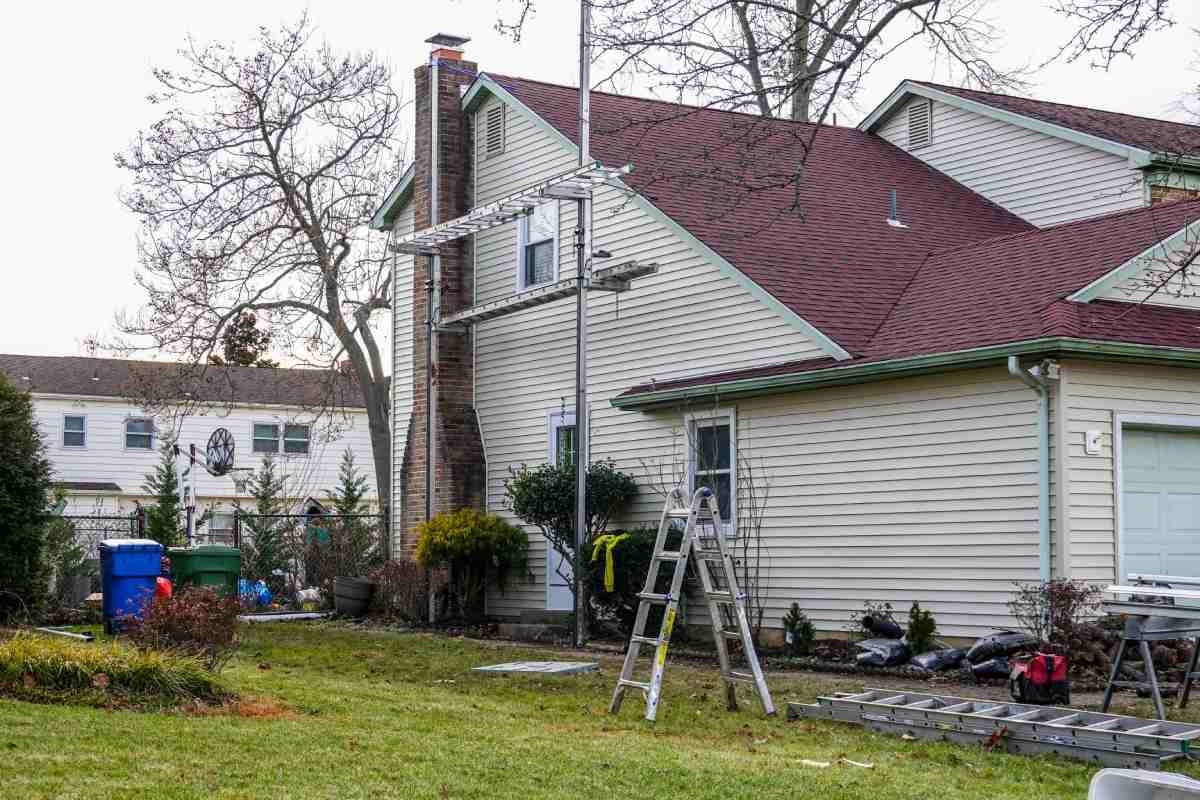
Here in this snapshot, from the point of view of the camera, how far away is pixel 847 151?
22.7 metres

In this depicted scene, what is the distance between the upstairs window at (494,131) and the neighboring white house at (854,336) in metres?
0.04

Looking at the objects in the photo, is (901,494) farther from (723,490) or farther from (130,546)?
(130,546)

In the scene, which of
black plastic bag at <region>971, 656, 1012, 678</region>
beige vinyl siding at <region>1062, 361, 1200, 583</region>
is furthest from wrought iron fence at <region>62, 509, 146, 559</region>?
beige vinyl siding at <region>1062, 361, 1200, 583</region>

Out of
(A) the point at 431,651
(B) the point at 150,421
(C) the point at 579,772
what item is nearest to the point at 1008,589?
(A) the point at 431,651

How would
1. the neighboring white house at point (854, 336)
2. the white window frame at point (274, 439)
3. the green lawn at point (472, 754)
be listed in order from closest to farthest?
1. the green lawn at point (472, 754)
2. the neighboring white house at point (854, 336)
3. the white window frame at point (274, 439)

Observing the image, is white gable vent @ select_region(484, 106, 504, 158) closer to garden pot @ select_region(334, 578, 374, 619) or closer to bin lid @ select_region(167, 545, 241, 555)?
garden pot @ select_region(334, 578, 374, 619)

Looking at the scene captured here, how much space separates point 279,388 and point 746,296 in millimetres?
26901

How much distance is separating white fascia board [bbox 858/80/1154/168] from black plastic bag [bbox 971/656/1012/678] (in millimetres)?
8385

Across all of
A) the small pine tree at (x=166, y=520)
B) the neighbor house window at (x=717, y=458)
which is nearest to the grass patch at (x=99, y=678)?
the neighbor house window at (x=717, y=458)

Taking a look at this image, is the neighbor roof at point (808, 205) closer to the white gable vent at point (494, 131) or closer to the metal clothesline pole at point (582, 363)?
the white gable vent at point (494, 131)

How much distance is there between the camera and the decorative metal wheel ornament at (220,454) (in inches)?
819

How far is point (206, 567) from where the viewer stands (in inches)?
720

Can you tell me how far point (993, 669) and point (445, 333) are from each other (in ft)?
34.5

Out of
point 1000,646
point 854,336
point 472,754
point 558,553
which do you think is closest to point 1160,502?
point 1000,646
